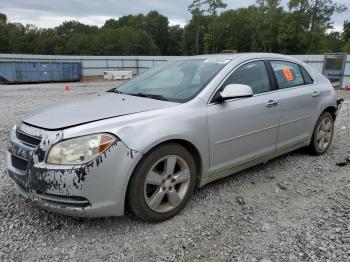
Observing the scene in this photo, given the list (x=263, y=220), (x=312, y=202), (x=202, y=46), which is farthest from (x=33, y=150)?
(x=202, y=46)

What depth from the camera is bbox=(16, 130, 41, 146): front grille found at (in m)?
2.74

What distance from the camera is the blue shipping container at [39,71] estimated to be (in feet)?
74.0

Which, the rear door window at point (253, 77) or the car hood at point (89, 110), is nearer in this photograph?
the car hood at point (89, 110)

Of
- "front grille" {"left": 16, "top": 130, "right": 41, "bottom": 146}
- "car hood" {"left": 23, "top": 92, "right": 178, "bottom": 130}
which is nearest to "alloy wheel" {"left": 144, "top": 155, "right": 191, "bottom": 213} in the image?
"car hood" {"left": 23, "top": 92, "right": 178, "bottom": 130}

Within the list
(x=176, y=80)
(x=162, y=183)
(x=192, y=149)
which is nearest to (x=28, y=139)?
(x=162, y=183)

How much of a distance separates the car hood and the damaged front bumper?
0.49 feet

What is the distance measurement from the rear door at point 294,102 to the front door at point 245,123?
192mm

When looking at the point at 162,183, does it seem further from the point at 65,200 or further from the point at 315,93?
the point at 315,93

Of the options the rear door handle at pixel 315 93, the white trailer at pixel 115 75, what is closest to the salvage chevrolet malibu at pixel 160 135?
the rear door handle at pixel 315 93

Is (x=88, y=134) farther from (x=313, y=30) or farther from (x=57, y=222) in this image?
(x=313, y=30)

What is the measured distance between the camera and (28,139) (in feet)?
9.30

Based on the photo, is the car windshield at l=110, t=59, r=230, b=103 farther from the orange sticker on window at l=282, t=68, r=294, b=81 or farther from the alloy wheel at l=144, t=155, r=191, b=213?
the orange sticker on window at l=282, t=68, r=294, b=81

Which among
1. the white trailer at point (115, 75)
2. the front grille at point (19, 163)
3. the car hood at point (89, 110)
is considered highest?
the car hood at point (89, 110)

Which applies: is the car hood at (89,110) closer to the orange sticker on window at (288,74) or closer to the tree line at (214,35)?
the orange sticker on window at (288,74)
